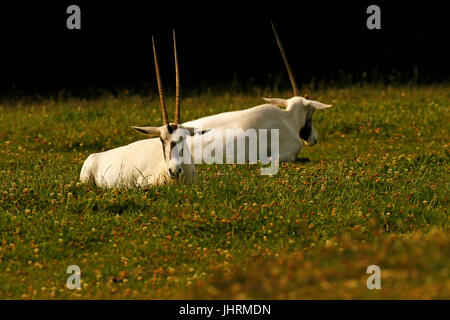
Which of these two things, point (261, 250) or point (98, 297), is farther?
point (261, 250)

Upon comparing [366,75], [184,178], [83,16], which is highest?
[83,16]

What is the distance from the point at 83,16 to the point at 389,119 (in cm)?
1153

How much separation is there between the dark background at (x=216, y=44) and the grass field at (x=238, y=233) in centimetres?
1060

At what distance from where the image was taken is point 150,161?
9.92 metres

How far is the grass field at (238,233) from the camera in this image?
6051mm

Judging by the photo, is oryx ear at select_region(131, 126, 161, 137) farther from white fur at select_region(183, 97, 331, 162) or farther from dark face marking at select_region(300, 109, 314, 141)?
dark face marking at select_region(300, 109, 314, 141)

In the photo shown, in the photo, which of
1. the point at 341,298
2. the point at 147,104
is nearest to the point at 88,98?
the point at 147,104

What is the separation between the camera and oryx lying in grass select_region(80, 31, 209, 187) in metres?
8.94

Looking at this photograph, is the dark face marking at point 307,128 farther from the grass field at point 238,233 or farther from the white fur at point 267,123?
the grass field at point 238,233

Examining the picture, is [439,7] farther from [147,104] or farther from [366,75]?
[147,104]

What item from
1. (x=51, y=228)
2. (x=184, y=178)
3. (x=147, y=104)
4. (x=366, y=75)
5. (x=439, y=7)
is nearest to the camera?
(x=51, y=228)

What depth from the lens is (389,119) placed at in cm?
1582

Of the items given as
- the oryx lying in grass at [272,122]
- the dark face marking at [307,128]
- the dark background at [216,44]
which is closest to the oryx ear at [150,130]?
the oryx lying in grass at [272,122]

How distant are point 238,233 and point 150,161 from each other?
2.52 meters
